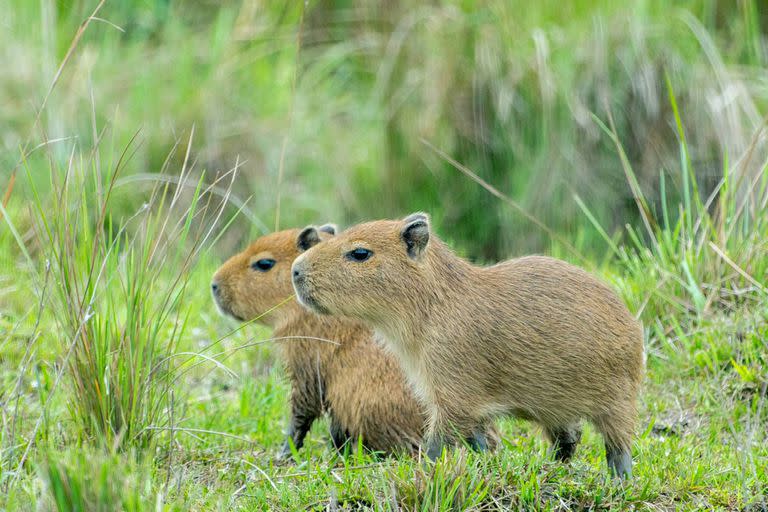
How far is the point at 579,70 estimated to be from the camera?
838 cm

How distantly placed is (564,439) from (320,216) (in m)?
4.86

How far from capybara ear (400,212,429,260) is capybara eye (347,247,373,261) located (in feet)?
0.54

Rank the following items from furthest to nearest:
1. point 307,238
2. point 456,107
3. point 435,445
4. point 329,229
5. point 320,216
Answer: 1. point 320,216
2. point 456,107
3. point 329,229
4. point 307,238
5. point 435,445

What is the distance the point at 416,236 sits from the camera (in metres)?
4.45

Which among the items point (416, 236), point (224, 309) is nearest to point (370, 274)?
point (416, 236)

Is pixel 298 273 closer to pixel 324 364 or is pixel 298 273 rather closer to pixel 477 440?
pixel 324 364

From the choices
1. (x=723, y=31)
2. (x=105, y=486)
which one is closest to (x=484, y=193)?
(x=723, y=31)

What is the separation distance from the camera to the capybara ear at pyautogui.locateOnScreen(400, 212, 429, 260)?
4426 mm

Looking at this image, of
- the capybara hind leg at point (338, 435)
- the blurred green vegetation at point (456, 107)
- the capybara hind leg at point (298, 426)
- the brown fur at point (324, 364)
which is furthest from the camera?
the blurred green vegetation at point (456, 107)

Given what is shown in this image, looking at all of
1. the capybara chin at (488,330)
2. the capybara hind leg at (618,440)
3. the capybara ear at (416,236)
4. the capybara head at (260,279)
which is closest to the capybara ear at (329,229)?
the capybara head at (260,279)

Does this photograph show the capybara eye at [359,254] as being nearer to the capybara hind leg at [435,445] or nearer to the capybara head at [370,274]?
the capybara head at [370,274]

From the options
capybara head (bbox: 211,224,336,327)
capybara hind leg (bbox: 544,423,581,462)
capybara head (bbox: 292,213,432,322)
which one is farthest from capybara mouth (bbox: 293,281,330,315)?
capybara hind leg (bbox: 544,423,581,462)

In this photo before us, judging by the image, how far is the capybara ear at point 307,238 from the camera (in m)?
5.27

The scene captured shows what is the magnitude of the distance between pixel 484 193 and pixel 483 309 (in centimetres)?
438
